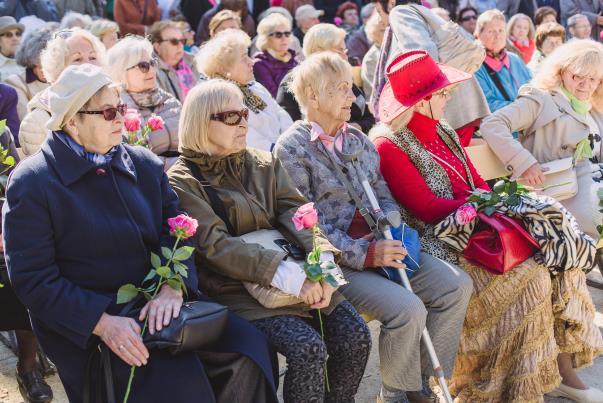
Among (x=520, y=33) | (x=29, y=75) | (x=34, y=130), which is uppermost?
(x=34, y=130)

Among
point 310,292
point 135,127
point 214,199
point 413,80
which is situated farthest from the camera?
point 413,80

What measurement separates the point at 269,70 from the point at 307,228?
3688 millimetres

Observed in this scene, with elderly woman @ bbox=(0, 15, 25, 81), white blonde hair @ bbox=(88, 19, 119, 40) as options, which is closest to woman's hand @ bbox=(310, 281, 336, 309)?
white blonde hair @ bbox=(88, 19, 119, 40)

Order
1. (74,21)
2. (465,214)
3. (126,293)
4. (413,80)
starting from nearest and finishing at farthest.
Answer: (126,293)
(465,214)
(413,80)
(74,21)

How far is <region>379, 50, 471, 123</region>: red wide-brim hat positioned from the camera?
13.4ft

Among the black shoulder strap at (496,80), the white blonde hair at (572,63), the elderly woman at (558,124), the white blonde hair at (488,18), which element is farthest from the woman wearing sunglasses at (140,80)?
the white blonde hair at (488,18)

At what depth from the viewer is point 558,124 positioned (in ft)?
15.9

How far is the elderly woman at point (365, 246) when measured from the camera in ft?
11.9

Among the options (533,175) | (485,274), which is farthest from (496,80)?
(485,274)

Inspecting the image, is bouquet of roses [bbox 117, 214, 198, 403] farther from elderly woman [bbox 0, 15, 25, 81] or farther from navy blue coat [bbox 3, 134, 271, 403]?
elderly woman [bbox 0, 15, 25, 81]

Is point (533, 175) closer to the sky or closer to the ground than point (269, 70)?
closer to the sky

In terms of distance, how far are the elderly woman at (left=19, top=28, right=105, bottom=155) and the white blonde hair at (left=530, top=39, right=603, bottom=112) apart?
107 inches

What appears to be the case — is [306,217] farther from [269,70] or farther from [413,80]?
[269,70]

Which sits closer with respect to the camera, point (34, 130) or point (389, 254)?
point (389, 254)
